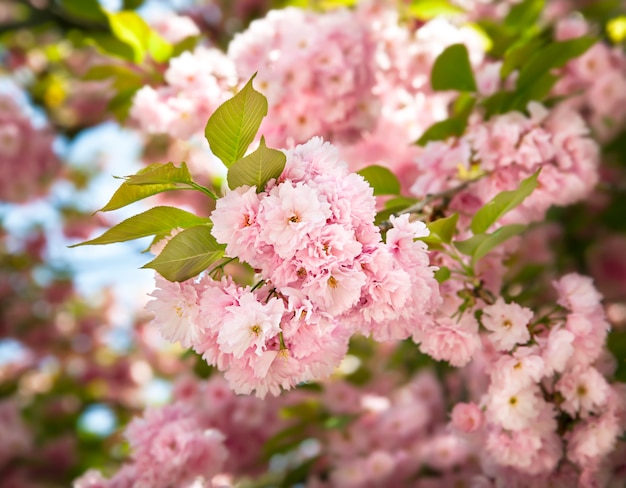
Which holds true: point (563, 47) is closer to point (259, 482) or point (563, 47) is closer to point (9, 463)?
point (259, 482)

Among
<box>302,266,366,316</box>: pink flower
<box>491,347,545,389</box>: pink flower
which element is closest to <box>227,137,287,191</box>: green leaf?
<box>302,266,366,316</box>: pink flower

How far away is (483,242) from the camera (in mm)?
1088

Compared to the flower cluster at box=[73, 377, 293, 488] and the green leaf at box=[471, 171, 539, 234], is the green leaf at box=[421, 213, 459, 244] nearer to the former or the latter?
the green leaf at box=[471, 171, 539, 234]

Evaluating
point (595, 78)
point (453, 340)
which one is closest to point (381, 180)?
point (453, 340)

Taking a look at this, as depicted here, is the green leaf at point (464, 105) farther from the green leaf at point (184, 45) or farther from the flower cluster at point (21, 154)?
the flower cluster at point (21, 154)

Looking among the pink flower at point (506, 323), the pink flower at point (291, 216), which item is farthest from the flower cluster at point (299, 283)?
the pink flower at point (506, 323)

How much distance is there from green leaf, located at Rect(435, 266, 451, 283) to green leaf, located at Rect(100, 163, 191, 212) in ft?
1.54

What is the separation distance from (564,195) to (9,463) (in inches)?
112

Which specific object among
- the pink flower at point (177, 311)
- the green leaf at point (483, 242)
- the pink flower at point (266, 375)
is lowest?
the green leaf at point (483, 242)

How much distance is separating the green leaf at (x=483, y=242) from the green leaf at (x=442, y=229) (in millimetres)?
31

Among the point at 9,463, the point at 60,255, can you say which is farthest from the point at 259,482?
the point at 60,255

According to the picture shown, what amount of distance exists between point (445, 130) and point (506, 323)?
21.7 inches

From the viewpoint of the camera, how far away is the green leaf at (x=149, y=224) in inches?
35.9

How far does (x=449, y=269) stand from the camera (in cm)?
115
